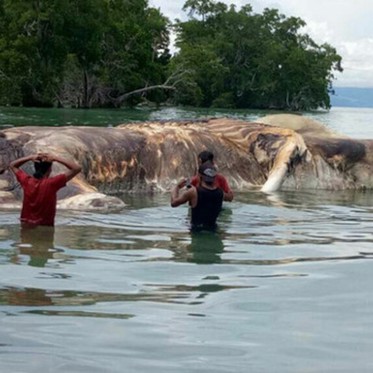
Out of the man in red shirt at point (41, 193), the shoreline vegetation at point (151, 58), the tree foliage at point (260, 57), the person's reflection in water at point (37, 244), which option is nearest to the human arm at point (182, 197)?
the man in red shirt at point (41, 193)

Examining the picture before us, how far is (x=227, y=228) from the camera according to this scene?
9.85 m

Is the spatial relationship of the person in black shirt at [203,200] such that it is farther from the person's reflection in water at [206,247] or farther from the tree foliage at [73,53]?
the tree foliage at [73,53]

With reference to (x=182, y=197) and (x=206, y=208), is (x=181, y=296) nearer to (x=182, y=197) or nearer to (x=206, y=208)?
(x=206, y=208)

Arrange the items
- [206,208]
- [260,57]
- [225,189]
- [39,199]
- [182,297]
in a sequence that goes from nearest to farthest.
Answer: [182,297], [39,199], [206,208], [225,189], [260,57]

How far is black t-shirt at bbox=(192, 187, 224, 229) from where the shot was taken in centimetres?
954

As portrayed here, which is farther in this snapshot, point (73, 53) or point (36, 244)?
point (73, 53)

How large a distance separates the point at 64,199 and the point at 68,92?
184ft

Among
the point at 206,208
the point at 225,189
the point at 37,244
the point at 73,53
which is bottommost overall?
the point at 37,244

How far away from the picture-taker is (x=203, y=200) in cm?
970

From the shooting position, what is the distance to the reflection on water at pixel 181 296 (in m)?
4.76

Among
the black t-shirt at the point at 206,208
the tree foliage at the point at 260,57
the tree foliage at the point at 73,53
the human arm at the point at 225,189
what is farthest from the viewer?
the tree foliage at the point at 260,57

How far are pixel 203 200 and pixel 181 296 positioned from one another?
11.9ft

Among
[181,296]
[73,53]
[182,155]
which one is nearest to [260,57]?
[73,53]

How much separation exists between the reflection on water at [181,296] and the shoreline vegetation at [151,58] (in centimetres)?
5154
